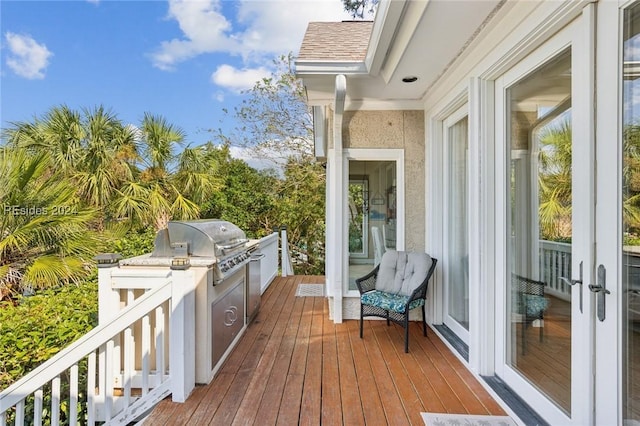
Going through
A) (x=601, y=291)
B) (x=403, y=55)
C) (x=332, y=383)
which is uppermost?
(x=403, y=55)

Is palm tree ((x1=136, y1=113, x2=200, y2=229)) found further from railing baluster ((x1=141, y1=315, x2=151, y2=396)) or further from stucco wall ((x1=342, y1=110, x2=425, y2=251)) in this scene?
railing baluster ((x1=141, y1=315, x2=151, y2=396))

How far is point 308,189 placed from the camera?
31.6 ft

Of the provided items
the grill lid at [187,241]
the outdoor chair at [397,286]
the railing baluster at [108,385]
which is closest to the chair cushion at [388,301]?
the outdoor chair at [397,286]

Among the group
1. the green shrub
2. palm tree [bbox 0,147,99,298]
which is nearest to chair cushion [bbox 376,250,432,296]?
the green shrub

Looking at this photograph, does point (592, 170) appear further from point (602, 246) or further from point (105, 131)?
point (105, 131)

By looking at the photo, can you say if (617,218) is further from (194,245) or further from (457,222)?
(194,245)

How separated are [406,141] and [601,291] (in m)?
2.78

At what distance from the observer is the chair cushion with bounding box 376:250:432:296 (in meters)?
3.50

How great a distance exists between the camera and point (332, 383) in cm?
253

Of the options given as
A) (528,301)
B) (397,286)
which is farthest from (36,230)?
(528,301)

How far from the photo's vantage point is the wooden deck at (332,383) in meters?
2.13

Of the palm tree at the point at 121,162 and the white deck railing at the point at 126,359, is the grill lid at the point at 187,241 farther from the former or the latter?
the palm tree at the point at 121,162

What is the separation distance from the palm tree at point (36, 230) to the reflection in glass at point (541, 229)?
412 cm

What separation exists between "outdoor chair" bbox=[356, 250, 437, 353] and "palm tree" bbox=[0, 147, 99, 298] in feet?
10.2
